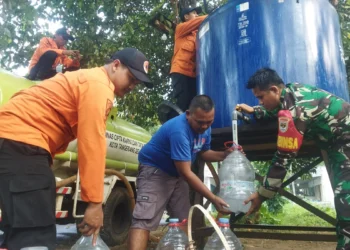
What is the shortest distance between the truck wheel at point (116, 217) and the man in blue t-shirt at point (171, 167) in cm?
237

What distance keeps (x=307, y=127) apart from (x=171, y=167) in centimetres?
130

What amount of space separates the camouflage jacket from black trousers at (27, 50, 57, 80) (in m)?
3.87

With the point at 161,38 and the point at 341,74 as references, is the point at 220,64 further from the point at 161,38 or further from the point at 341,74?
the point at 161,38

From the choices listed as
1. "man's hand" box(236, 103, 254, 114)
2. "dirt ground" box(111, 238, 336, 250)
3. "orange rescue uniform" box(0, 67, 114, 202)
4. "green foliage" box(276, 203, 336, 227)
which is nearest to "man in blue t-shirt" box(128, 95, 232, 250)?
"man's hand" box(236, 103, 254, 114)

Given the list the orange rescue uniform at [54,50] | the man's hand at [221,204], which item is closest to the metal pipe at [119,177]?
the orange rescue uniform at [54,50]

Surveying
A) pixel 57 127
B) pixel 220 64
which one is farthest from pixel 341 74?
pixel 57 127

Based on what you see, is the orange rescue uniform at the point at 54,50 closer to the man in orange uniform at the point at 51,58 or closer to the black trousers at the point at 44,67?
the man in orange uniform at the point at 51,58

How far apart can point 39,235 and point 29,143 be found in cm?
51

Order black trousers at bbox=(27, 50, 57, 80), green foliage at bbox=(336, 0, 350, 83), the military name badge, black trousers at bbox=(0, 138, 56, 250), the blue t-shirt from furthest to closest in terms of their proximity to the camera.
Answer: green foliage at bbox=(336, 0, 350, 83), black trousers at bbox=(27, 50, 57, 80), the blue t-shirt, the military name badge, black trousers at bbox=(0, 138, 56, 250)

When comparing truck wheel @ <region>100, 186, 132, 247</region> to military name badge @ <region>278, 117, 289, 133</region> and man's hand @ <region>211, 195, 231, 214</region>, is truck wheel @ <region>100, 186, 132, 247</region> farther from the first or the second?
military name badge @ <region>278, 117, 289, 133</region>

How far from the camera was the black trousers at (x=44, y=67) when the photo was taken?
18.9 feet

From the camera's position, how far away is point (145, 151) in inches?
151

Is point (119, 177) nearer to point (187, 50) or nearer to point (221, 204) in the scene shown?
point (187, 50)

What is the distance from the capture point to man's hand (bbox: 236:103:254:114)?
12.0 ft
